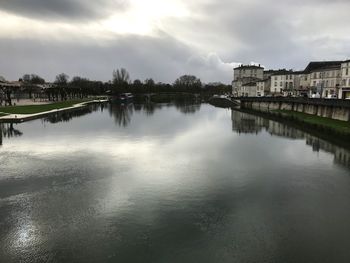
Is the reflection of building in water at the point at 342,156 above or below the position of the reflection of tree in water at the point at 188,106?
above

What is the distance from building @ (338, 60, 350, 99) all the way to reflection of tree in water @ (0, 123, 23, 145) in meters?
60.7

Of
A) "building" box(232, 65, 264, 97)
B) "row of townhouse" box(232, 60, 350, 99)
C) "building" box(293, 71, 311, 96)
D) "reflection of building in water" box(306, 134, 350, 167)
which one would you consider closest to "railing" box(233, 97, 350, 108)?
"row of townhouse" box(232, 60, 350, 99)

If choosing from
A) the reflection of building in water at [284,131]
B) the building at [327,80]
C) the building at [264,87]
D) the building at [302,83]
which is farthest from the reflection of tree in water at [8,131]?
the building at [264,87]

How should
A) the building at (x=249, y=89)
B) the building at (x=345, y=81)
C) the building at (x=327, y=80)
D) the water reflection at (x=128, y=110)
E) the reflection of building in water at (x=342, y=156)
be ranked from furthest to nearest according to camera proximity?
the building at (x=249, y=89) → the building at (x=327, y=80) → the building at (x=345, y=81) → the water reflection at (x=128, y=110) → the reflection of building in water at (x=342, y=156)

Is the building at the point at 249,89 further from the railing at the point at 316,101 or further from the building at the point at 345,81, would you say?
the building at the point at 345,81

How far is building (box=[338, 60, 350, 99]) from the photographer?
68.5 m

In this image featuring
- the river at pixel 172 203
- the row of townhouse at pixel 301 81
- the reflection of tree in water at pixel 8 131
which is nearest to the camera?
the river at pixel 172 203

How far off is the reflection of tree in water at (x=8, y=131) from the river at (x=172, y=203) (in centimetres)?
676

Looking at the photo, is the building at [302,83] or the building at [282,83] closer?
the building at [302,83]

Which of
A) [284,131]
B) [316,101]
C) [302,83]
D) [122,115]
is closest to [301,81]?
[302,83]

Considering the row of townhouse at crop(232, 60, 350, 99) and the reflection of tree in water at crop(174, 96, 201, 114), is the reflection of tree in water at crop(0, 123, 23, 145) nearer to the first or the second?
the reflection of tree in water at crop(174, 96, 201, 114)

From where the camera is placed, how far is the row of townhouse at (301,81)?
72.6m

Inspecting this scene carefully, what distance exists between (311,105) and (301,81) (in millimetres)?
43916

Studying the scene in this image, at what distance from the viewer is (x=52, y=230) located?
48.1 feet
